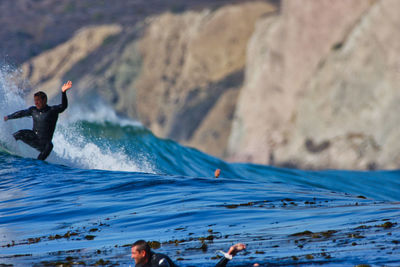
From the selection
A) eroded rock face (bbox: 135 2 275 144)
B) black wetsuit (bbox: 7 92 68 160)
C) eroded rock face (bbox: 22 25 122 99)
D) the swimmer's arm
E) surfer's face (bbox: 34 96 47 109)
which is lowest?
the swimmer's arm

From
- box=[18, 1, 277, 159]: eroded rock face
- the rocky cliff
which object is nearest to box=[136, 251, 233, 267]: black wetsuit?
the rocky cliff

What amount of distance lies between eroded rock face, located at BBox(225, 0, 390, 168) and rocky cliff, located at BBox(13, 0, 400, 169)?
0.29 feet

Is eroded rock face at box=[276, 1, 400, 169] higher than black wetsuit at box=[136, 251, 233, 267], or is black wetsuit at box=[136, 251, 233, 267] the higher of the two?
eroded rock face at box=[276, 1, 400, 169]

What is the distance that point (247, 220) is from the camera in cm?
1224

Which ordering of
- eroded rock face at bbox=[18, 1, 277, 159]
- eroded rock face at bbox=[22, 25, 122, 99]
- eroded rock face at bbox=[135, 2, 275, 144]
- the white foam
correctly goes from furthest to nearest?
eroded rock face at bbox=[22, 25, 122, 99] → eroded rock face at bbox=[135, 2, 275, 144] → eroded rock face at bbox=[18, 1, 277, 159] → the white foam

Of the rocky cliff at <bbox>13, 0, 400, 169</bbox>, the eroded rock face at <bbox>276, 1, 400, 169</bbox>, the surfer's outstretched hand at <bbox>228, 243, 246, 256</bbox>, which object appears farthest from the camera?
the rocky cliff at <bbox>13, 0, 400, 169</bbox>

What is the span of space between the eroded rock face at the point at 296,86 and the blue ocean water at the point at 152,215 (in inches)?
1206

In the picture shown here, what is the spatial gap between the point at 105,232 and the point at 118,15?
66.4 m

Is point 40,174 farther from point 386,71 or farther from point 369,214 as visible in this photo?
point 386,71

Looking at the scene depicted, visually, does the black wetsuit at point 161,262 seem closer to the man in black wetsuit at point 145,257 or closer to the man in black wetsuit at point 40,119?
the man in black wetsuit at point 145,257

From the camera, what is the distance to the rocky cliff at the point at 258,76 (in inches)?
1940

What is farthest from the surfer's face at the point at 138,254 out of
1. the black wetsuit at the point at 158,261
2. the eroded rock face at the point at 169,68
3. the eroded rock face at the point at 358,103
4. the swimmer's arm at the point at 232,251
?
the eroded rock face at the point at 169,68

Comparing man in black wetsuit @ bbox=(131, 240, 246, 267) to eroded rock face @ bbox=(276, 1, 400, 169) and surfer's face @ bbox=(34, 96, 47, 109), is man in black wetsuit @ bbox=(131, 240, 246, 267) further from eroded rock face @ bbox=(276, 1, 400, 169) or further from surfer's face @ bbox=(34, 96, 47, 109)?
eroded rock face @ bbox=(276, 1, 400, 169)

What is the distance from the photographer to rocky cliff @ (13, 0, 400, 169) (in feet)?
162
